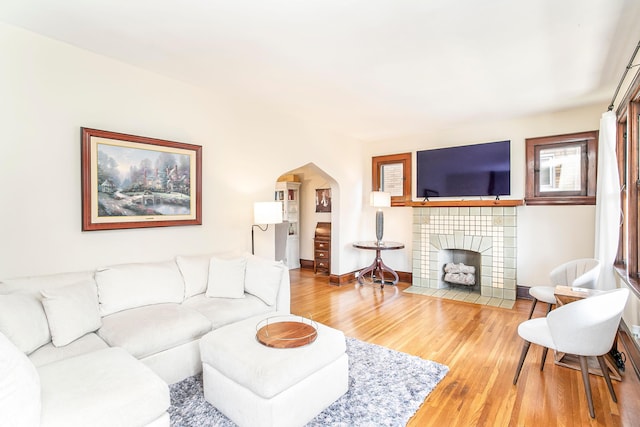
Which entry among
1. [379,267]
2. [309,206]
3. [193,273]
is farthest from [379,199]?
[193,273]

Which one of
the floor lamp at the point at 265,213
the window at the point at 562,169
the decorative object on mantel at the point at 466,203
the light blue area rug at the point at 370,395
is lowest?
the light blue area rug at the point at 370,395

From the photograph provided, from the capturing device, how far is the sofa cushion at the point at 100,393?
1.43 m

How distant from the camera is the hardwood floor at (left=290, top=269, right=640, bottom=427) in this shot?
2086 millimetres

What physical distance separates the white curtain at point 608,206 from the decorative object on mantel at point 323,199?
4.46 m

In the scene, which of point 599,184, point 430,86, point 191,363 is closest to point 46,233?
point 191,363

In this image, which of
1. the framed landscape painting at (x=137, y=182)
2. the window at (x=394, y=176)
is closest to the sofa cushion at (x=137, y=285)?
the framed landscape painting at (x=137, y=182)

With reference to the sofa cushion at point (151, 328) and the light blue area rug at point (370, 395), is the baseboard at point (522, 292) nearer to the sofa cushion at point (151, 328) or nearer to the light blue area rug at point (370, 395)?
the light blue area rug at point (370, 395)

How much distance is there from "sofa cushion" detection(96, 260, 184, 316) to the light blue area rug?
762 mm

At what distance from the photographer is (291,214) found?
7.26 meters

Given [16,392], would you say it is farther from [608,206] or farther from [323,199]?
[323,199]

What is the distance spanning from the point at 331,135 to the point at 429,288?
9.92 feet

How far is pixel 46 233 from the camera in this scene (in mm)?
2584

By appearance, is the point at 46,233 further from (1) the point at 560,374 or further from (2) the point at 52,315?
(1) the point at 560,374

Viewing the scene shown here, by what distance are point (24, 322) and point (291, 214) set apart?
5.44 meters
